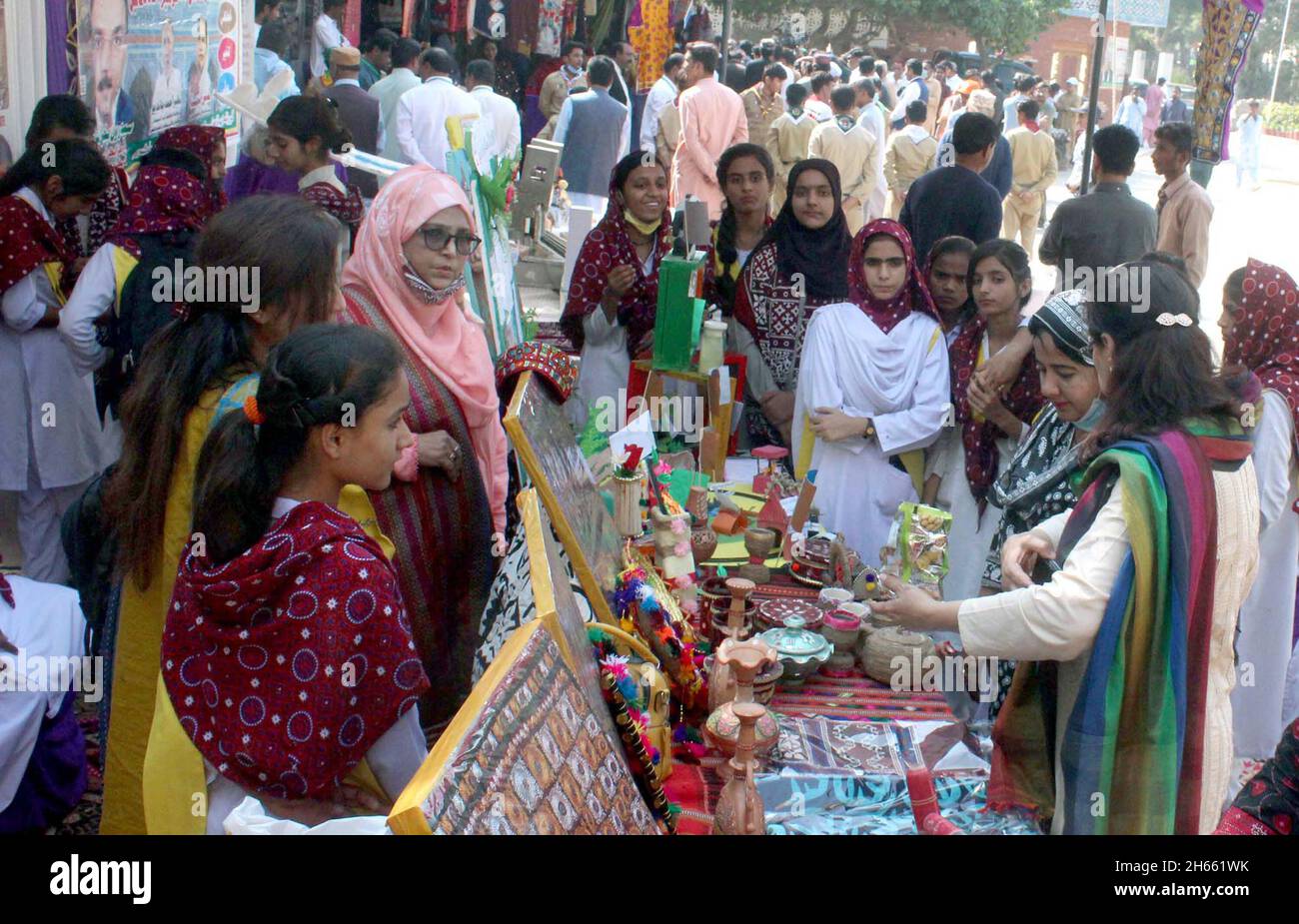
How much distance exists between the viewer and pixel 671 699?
252cm

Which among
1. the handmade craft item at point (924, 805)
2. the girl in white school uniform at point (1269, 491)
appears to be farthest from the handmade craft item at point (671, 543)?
the girl in white school uniform at point (1269, 491)

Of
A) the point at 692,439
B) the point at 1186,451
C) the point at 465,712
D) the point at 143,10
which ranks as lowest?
the point at 692,439

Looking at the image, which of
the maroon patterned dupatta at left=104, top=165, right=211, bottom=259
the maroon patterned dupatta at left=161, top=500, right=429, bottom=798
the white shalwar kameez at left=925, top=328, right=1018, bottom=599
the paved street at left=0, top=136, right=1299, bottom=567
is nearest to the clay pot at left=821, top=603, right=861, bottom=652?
the white shalwar kameez at left=925, top=328, right=1018, bottom=599

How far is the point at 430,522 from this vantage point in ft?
8.59

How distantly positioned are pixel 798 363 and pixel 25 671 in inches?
110

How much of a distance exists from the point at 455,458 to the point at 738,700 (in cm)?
83

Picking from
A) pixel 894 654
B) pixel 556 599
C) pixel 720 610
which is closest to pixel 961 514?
pixel 894 654

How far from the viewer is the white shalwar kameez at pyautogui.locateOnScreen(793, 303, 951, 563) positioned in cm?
378

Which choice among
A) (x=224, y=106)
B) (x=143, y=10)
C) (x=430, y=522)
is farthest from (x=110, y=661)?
(x=224, y=106)

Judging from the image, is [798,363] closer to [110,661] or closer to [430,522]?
[430,522]

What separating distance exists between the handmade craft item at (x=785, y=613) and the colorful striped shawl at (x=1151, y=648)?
0.74m

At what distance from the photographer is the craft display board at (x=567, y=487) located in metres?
2.37

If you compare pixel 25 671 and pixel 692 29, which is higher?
pixel 692 29

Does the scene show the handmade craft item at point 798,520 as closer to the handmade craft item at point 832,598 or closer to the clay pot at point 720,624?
the handmade craft item at point 832,598
